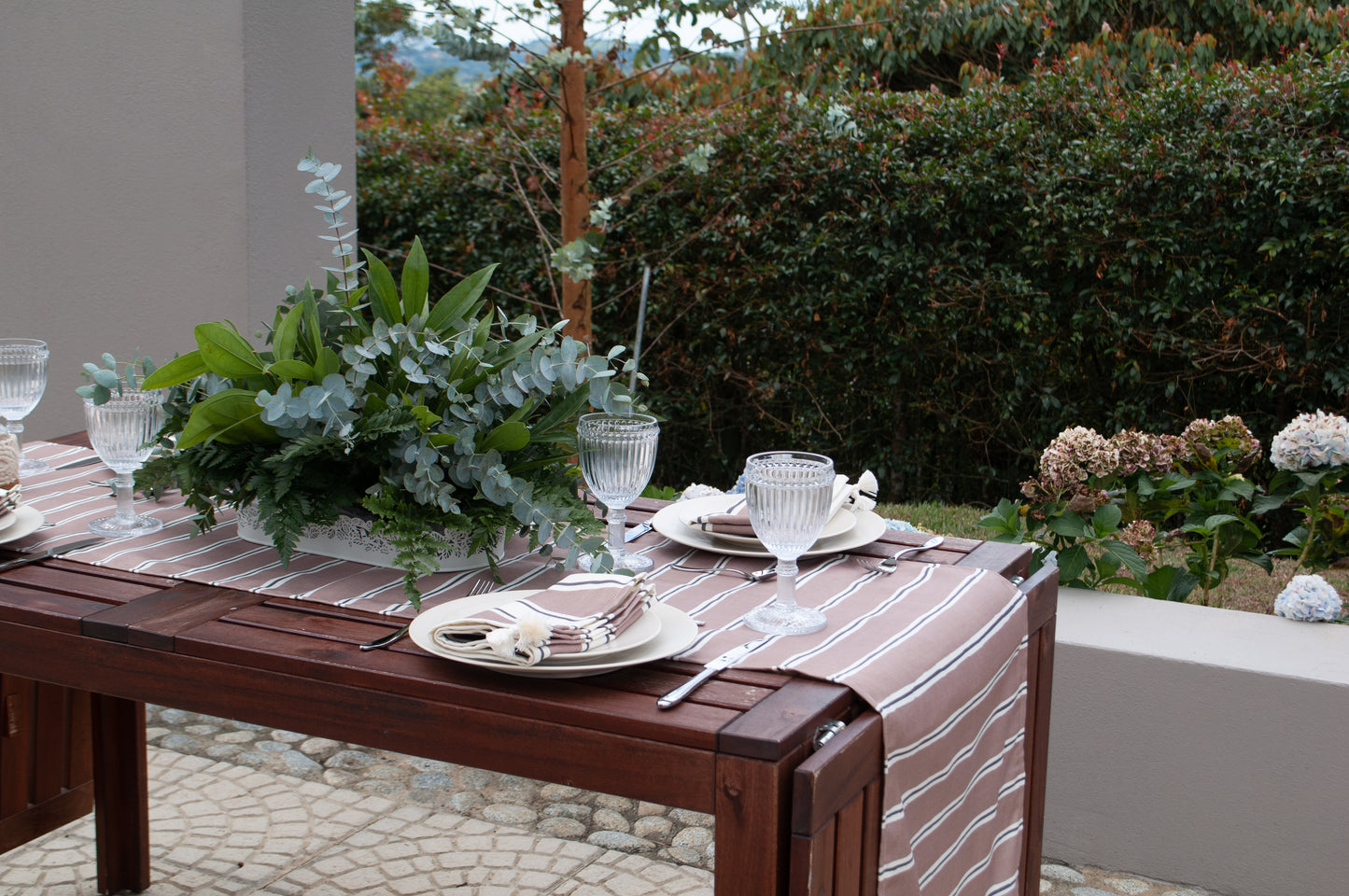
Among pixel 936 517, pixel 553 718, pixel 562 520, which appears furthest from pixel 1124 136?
pixel 553 718

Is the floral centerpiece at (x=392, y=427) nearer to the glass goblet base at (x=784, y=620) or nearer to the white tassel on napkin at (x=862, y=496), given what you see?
the glass goblet base at (x=784, y=620)

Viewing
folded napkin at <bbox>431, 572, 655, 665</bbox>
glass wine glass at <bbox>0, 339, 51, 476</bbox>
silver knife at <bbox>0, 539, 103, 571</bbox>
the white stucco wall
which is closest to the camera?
folded napkin at <bbox>431, 572, 655, 665</bbox>

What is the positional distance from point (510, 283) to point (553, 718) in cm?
443

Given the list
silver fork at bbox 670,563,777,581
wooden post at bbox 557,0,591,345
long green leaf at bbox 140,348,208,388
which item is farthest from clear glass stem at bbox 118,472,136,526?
wooden post at bbox 557,0,591,345

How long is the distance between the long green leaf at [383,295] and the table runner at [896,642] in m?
0.36

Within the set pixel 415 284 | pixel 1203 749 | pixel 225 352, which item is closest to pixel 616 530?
pixel 415 284

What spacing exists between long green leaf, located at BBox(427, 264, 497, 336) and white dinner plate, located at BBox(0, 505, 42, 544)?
0.65 metres

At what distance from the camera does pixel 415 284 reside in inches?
66.5

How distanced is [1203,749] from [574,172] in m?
2.79

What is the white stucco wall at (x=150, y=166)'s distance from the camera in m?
3.57

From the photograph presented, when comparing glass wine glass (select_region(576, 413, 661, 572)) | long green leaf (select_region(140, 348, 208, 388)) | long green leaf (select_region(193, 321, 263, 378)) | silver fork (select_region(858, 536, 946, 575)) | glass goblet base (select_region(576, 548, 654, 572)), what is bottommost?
glass goblet base (select_region(576, 548, 654, 572))

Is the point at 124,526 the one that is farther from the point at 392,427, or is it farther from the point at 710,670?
the point at 710,670

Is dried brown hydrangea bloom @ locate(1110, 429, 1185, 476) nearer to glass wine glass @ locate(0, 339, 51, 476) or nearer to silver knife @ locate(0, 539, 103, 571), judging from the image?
silver knife @ locate(0, 539, 103, 571)

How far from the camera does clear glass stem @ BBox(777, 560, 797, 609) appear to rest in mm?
1415
